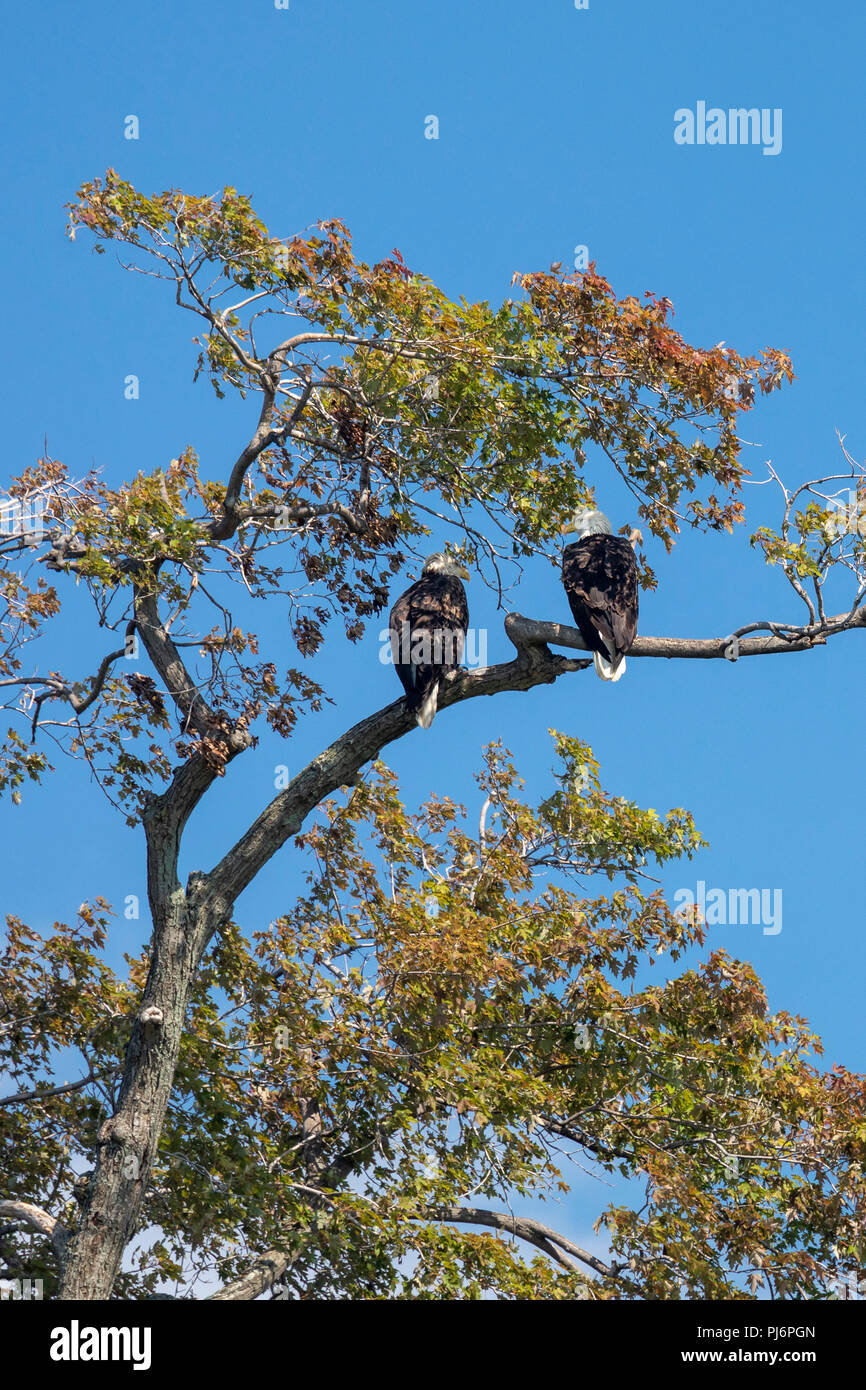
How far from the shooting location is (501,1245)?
9.06 m

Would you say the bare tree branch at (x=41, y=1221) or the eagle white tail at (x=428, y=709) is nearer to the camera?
the bare tree branch at (x=41, y=1221)

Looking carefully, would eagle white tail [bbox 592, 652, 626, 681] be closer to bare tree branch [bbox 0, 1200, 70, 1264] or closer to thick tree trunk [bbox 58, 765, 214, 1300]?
thick tree trunk [bbox 58, 765, 214, 1300]

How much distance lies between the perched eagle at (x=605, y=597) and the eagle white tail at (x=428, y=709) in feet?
3.38

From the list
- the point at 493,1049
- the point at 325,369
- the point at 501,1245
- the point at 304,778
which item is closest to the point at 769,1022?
the point at 493,1049

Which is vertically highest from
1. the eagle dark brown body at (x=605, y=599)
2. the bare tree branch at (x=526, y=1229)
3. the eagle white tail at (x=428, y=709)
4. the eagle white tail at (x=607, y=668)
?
the eagle dark brown body at (x=605, y=599)

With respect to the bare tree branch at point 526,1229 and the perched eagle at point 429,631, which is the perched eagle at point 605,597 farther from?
the bare tree branch at point 526,1229

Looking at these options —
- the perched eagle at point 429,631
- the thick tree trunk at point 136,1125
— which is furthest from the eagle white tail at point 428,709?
the thick tree trunk at point 136,1125

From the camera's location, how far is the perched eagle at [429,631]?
8.67m

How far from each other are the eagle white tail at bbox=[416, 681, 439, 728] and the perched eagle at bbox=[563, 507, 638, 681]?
1031 mm

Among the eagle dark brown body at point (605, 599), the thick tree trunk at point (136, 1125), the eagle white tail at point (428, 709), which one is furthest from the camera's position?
the eagle dark brown body at point (605, 599)

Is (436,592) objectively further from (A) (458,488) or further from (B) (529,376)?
(B) (529,376)

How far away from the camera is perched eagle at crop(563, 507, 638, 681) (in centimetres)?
899
